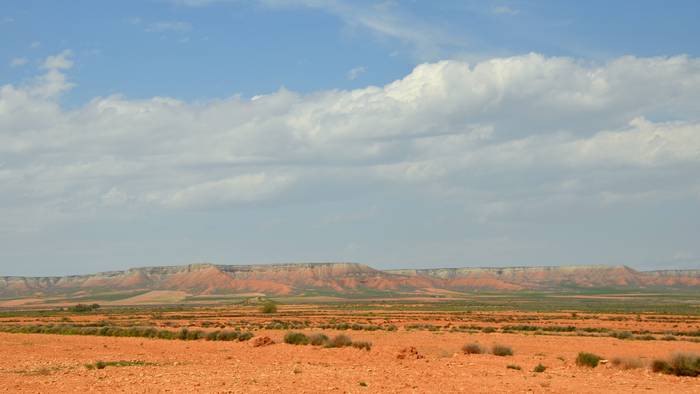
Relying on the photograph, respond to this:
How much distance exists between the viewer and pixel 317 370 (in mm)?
28734

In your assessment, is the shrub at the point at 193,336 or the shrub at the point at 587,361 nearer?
the shrub at the point at 587,361

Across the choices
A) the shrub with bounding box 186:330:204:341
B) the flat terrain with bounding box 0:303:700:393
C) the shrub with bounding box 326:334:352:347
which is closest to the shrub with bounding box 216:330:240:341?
the flat terrain with bounding box 0:303:700:393

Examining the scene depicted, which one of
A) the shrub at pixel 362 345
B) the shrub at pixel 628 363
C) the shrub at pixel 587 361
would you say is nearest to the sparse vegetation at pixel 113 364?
the shrub at pixel 362 345

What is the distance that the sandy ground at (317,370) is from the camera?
24.0 m

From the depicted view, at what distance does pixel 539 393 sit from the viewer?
2298 cm

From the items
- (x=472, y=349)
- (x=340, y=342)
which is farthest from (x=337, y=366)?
(x=340, y=342)

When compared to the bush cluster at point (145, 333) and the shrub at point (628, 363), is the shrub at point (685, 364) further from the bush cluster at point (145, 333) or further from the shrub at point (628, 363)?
the bush cluster at point (145, 333)

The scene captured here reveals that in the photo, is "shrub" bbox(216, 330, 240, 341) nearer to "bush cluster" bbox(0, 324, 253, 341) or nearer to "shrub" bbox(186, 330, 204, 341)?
"bush cluster" bbox(0, 324, 253, 341)

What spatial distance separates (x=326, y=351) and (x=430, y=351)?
522cm

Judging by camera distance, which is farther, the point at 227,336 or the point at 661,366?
the point at 227,336

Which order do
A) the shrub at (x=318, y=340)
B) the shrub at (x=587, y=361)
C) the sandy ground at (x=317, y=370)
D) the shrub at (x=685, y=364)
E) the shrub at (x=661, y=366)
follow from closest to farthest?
the sandy ground at (x=317, y=370) < the shrub at (x=685, y=364) < the shrub at (x=661, y=366) < the shrub at (x=587, y=361) < the shrub at (x=318, y=340)

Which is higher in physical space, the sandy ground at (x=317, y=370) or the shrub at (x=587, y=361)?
the shrub at (x=587, y=361)

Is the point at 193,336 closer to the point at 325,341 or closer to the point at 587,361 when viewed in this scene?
the point at 325,341

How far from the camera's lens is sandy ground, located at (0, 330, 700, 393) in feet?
78.7
